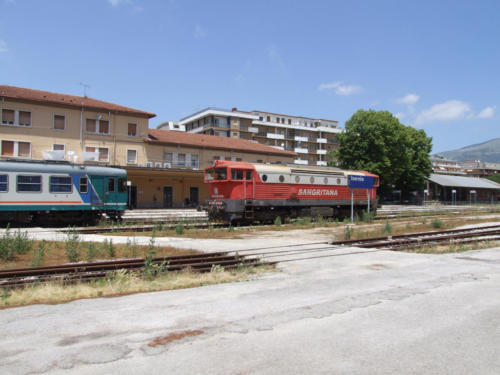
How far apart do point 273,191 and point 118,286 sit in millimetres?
15404

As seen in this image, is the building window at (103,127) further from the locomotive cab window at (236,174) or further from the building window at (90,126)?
the locomotive cab window at (236,174)

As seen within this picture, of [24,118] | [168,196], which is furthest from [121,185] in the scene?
[168,196]

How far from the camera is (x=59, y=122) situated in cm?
3591

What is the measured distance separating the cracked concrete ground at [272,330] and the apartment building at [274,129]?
67.9m

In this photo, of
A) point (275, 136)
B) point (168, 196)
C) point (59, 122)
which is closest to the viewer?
point (59, 122)

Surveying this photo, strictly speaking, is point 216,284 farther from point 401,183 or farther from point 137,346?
point 401,183

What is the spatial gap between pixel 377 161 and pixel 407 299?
4793cm

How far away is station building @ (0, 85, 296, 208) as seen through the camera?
3409 centimetres

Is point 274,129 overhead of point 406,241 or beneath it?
overhead

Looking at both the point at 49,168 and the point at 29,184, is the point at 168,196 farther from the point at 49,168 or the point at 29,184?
the point at 29,184

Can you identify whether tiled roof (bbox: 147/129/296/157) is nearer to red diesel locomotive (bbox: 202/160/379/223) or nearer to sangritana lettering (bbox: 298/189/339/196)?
red diesel locomotive (bbox: 202/160/379/223)

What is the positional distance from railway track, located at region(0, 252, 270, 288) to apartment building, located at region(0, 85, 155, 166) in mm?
24682

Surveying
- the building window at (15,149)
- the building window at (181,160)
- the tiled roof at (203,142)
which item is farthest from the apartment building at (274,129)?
the building window at (15,149)

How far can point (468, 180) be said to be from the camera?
234 ft
